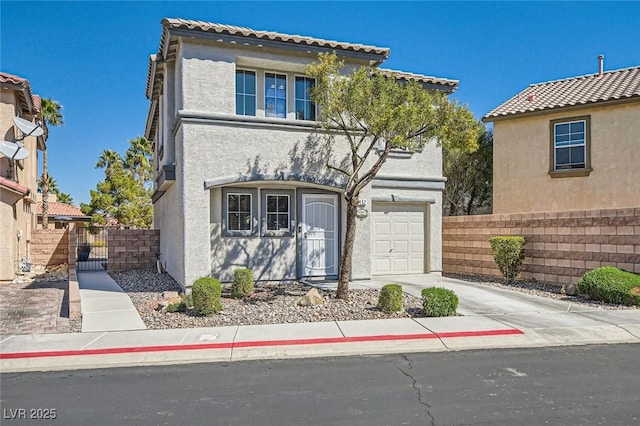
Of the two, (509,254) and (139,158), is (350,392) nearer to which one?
(509,254)

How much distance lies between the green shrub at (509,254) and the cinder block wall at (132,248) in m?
12.1

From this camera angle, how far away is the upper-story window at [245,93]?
12.5m

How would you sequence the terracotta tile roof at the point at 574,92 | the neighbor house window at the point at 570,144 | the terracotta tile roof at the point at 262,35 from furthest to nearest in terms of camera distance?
1. the neighbor house window at the point at 570,144
2. the terracotta tile roof at the point at 574,92
3. the terracotta tile roof at the point at 262,35

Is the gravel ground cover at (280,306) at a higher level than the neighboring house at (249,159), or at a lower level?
lower

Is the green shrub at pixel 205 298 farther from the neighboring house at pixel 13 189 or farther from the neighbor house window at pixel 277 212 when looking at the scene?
the neighboring house at pixel 13 189

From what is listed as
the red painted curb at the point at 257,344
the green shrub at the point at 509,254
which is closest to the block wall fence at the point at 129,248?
the red painted curb at the point at 257,344

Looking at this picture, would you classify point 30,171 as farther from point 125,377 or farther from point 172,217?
point 125,377

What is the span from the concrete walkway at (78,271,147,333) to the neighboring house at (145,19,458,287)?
1.60m

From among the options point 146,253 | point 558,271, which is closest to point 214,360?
point 558,271

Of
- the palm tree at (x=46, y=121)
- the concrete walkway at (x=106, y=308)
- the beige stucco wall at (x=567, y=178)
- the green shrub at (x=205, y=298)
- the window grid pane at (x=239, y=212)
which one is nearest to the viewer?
the concrete walkway at (x=106, y=308)

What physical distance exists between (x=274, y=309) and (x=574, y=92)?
14.8 m

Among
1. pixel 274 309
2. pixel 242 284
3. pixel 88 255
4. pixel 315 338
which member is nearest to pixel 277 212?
pixel 242 284

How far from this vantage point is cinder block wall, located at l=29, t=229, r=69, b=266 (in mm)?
19938

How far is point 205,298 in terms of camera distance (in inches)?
376
